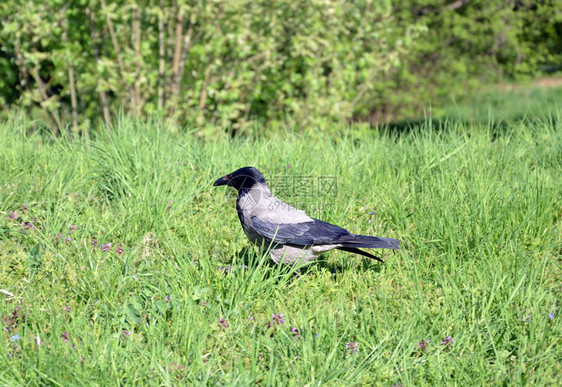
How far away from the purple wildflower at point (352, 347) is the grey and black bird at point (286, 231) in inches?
25.0

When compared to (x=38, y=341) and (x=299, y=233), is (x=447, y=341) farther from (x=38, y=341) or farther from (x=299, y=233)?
(x=38, y=341)

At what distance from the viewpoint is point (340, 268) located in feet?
11.1

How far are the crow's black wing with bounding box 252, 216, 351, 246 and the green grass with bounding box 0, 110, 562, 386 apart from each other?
0.73ft

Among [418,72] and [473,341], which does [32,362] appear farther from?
[418,72]

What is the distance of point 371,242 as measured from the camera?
2.97m

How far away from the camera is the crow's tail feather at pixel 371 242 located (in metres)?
2.95

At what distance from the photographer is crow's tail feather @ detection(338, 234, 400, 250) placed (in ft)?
9.68

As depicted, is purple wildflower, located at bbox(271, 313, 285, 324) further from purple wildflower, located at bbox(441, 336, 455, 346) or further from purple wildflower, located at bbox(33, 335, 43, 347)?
purple wildflower, located at bbox(33, 335, 43, 347)

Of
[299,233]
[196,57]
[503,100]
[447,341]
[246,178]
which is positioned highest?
[196,57]

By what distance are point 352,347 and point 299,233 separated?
2.65ft

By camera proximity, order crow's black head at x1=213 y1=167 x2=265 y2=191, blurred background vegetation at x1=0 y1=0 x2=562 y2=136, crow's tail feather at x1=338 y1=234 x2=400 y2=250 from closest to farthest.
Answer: crow's tail feather at x1=338 y1=234 x2=400 y2=250
crow's black head at x1=213 y1=167 x2=265 y2=191
blurred background vegetation at x1=0 y1=0 x2=562 y2=136

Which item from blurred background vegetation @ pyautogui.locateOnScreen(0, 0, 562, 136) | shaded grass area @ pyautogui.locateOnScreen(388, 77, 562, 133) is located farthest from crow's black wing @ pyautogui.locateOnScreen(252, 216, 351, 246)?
shaded grass area @ pyautogui.locateOnScreen(388, 77, 562, 133)

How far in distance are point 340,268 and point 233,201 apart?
1.11m

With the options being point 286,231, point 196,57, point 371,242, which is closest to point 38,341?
point 286,231
